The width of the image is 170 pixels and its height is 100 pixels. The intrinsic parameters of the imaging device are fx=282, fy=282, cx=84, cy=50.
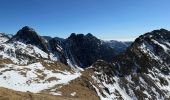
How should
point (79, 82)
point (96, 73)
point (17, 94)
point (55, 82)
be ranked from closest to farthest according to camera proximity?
point (17, 94), point (55, 82), point (79, 82), point (96, 73)

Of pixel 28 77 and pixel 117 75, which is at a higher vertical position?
pixel 28 77

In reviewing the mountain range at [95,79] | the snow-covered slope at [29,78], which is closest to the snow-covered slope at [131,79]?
the mountain range at [95,79]

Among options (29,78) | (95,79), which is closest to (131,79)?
(95,79)

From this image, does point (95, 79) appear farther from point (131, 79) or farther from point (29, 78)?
point (29, 78)

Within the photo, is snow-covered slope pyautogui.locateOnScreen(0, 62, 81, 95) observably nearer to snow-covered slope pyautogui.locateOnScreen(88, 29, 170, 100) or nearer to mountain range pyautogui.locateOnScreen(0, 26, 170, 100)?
mountain range pyautogui.locateOnScreen(0, 26, 170, 100)

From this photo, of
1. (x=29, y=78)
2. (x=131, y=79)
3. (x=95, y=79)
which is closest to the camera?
(x=29, y=78)

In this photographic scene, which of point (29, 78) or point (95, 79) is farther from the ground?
point (29, 78)

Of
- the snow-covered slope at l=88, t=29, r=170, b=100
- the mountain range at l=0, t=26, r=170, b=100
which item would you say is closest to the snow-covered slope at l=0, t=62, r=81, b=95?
the mountain range at l=0, t=26, r=170, b=100

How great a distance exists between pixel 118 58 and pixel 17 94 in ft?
473

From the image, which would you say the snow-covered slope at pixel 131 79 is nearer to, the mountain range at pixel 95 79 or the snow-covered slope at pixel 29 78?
the mountain range at pixel 95 79

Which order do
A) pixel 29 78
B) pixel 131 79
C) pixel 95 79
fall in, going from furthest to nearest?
pixel 131 79, pixel 95 79, pixel 29 78

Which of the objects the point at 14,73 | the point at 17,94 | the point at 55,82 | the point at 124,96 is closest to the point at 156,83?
the point at 124,96

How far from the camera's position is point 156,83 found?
166500 millimetres

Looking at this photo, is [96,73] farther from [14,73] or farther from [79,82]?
[14,73]
